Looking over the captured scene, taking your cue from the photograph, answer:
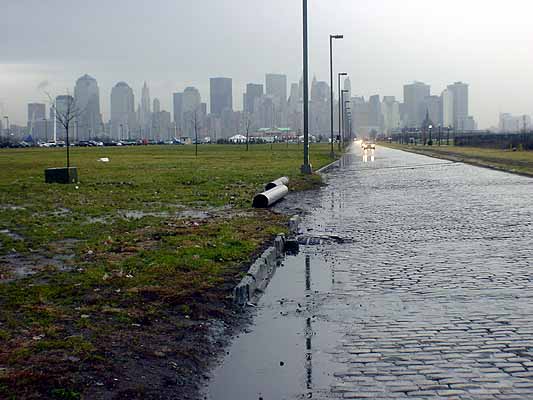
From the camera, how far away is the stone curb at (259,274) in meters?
8.83

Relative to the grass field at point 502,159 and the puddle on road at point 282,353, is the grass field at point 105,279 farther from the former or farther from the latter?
the grass field at point 502,159

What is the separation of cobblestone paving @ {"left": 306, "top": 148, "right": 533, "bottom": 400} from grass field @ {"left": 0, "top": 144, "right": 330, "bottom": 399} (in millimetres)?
1563

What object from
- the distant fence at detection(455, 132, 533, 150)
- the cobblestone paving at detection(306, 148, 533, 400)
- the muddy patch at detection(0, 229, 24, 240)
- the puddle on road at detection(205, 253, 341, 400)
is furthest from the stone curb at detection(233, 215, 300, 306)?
the distant fence at detection(455, 132, 533, 150)

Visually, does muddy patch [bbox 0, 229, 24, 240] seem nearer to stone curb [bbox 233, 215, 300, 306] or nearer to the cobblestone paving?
stone curb [bbox 233, 215, 300, 306]

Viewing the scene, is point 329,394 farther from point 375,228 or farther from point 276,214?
point 276,214

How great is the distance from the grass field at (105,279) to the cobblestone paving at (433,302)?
1.56 meters

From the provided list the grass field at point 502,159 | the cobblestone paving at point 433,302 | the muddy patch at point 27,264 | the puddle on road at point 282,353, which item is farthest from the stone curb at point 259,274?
the grass field at point 502,159

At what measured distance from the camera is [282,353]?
22.6 ft

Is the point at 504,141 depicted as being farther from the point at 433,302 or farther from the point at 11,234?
the point at 433,302

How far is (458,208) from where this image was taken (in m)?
19.6

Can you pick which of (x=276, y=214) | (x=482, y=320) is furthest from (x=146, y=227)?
(x=482, y=320)

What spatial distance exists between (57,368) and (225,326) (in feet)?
7.32

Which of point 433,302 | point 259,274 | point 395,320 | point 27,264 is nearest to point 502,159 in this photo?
point 259,274

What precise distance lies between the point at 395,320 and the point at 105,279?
3.70m
